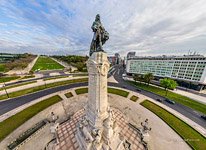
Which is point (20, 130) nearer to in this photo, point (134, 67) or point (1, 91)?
point (1, 91)

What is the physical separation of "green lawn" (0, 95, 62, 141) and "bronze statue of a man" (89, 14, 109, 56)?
914 inches

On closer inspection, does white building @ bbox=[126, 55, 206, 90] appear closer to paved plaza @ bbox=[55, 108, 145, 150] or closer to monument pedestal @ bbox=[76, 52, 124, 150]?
paved plaza @ bbox=[55, 108, 145, 150]

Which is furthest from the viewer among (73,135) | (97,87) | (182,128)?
(182,128)

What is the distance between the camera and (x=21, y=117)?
23.9 meters

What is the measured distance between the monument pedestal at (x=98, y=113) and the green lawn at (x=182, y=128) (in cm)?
1536

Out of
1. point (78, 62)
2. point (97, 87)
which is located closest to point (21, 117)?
point (97, 87)

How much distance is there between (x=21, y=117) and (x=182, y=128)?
3680 centimetres

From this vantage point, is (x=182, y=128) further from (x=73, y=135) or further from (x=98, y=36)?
(x=98, y=36)

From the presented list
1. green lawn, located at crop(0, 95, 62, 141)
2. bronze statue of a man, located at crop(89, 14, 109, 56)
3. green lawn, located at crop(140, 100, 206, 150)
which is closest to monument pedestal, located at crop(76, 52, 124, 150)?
bronze statue of a man, located at crop(89, 14, 109, 56)

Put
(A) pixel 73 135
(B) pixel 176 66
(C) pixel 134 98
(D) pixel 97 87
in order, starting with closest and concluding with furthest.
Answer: (D) pixel 97 87
(A) pixel 73 135
(C) pixel 134 98
(B) pixel 176 66

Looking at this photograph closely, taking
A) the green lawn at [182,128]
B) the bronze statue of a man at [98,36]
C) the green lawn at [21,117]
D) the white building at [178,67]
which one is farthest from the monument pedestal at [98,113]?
the white building at [178,67]

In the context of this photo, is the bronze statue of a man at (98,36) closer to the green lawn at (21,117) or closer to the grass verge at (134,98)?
the green lawn at (21,117)

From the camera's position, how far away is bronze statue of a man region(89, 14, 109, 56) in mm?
12204

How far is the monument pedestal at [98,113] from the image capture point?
481 inches
